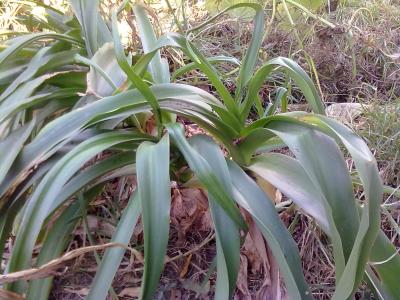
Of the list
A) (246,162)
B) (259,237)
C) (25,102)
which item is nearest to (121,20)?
(25,102)

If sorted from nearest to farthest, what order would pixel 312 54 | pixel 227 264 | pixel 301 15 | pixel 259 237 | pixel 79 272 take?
pixel 227 264 → pixel 259 237 → pixel 79 272 → pixel 312 54 → pixel 301 15

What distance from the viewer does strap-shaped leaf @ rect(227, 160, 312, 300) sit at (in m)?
0.84

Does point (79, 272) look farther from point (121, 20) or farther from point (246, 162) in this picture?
point (121, 20)

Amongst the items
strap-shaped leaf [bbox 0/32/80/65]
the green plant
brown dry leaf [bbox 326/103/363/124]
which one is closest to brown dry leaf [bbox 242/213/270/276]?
the green plant

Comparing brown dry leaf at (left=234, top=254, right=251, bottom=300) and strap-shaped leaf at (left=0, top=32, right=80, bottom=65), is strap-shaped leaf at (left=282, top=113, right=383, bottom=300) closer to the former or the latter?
brown dry leaf at (left=234, top=254, right=251, bottom=300)

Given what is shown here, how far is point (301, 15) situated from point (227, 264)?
1.28m

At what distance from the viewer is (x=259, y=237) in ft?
3.28

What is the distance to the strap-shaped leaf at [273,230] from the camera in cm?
84

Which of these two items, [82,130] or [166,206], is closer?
[166,206]

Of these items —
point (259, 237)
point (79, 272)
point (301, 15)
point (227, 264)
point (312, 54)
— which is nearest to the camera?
point (227, 264)

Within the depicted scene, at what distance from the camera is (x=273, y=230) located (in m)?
0.89

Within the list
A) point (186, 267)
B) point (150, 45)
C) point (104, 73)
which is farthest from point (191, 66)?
point (186, 267)

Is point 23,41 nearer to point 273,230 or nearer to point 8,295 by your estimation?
point 8,295

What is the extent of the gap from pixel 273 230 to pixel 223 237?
0.08 meters
